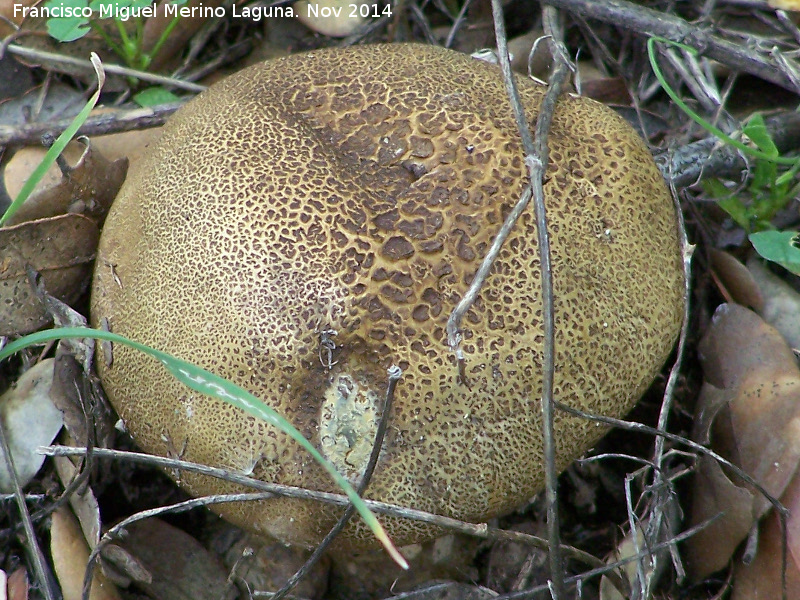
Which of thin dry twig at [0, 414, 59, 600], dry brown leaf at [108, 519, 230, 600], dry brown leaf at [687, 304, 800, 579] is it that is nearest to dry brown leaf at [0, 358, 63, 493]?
thin dry twig at [0, 414, 59, 600]

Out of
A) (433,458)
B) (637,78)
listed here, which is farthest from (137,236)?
(637,78)

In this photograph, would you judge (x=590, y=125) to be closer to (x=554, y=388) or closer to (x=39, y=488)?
(x=554, y=388)

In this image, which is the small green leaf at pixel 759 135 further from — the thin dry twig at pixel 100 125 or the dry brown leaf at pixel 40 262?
the dry brown leaf at pixel 40 262

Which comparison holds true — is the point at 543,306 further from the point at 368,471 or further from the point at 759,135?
the point at 759,135

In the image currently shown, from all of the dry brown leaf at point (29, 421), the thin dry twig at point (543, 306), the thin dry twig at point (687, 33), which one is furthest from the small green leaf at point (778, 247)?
the dry brown leaf at point (29, 421)

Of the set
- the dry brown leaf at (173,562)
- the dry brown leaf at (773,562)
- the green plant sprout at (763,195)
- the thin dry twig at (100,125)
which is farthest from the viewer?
the thin dry twig at (100,125)

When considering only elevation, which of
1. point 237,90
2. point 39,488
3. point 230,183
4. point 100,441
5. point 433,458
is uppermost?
point 237,90
